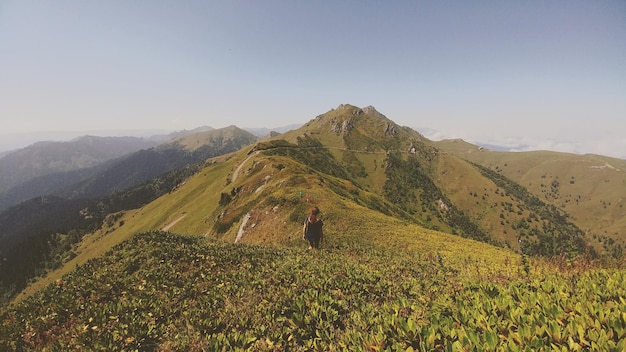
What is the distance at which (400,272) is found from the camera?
46.7 ft

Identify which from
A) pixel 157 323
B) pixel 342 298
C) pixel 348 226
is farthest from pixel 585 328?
pixel 348 226

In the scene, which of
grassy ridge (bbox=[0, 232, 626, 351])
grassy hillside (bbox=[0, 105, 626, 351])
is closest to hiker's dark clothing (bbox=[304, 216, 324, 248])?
grassy hillside (bbox=[0, 105, 626, 351])

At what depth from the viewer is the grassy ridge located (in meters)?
5.82

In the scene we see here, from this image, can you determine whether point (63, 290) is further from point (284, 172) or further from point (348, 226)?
point (284, 172)

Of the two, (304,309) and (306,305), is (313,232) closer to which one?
(306,305)

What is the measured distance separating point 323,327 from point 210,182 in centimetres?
15039

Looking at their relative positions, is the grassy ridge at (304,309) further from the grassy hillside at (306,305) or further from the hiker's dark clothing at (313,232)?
the hiker's dark clothing at (313,232)

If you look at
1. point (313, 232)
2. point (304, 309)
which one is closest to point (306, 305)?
point (304, 309)

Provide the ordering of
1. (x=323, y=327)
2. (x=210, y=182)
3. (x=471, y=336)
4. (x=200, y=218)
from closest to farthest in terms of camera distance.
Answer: (x=471, y=336) → (x=323, y=327) → (x=200, y=218) → (x=210, y=182)

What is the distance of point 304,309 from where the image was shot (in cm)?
877

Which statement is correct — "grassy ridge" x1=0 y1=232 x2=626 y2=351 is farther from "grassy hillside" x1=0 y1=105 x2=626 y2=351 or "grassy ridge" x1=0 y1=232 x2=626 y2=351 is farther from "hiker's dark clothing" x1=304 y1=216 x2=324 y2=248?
"hiker's dark clothing" x1=304 y1=216 x2=324 y2=248

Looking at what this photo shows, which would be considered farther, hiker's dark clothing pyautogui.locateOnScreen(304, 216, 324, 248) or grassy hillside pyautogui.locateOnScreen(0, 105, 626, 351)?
hiker's dark clothing pyautogui.locateOnScreen(304, 216, 324, 248)

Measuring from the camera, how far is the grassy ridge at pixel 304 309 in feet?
19.1

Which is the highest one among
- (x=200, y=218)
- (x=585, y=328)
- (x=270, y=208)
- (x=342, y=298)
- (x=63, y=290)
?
(x=585, y=328)
